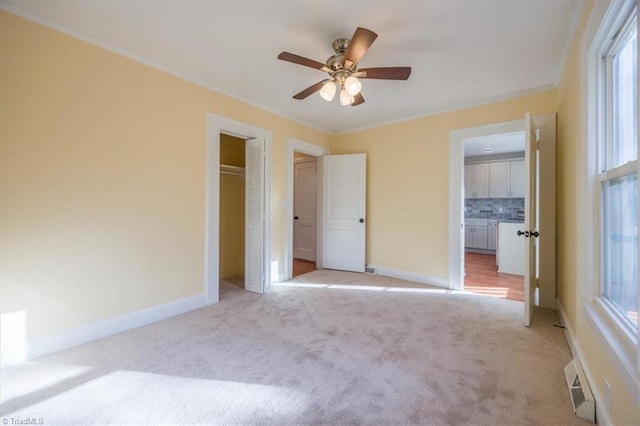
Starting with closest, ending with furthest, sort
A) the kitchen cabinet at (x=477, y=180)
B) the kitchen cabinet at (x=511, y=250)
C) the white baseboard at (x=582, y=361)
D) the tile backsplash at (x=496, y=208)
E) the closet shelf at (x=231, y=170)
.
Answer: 1. the white baseboard at (x=582, y=361)
2. the closet shelf at (x=231, y=170)
3. the kitchen cabinet at (x=511, y=250)
4. the tile backsplash at (x=496, y=208)
5. the kitchen cabinet at (x=477, y=180)

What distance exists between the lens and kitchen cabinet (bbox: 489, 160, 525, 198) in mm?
6414

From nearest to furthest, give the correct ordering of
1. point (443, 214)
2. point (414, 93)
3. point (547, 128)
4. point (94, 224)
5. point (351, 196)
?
point (94, 224)
point (547, 128)
point (414, 93)
point (443, 214)
point (351, 196)

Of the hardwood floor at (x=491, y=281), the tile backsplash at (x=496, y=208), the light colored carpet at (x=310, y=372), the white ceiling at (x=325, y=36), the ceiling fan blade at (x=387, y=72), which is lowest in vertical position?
the light colored carpet at (x=310, y=372)

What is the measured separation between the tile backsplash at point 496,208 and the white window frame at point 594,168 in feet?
18.7

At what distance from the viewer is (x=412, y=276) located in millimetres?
4230

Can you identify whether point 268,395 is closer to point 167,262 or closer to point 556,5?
point 167,262

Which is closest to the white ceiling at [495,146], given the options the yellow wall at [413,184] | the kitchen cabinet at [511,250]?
the yellow wall at [413,184]

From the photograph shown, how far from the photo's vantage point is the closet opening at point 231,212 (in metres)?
4.24

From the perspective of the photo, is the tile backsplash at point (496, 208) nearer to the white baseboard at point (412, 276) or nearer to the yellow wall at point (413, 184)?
the yellow wall at point (413, 184)

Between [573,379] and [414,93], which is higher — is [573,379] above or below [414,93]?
below

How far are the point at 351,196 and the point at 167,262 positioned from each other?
9.95 feet

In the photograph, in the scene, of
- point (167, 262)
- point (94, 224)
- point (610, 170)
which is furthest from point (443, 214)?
point (94, 224)

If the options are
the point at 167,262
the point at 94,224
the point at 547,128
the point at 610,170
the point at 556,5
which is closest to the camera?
the point at 610,170

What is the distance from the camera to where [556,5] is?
1.89 metres
